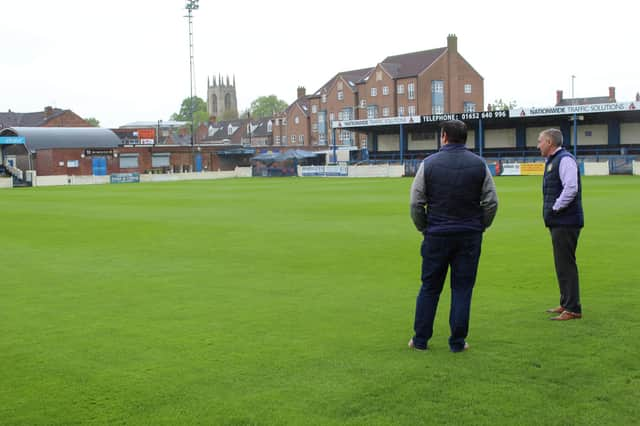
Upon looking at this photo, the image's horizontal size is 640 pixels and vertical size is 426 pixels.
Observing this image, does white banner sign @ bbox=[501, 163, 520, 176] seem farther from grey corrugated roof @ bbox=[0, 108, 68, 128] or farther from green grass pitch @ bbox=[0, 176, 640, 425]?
grey corrugated roof @ bbox=[0, 108, 68, 128]

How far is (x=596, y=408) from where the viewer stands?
4973 millimetres

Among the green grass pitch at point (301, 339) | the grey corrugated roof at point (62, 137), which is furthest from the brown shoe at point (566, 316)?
the grey corrugated roof at point (62, 137)

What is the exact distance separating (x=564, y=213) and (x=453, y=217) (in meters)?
2.09

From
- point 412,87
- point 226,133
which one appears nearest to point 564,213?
point 412,87

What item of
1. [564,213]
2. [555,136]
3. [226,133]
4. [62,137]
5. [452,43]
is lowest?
[564,213]

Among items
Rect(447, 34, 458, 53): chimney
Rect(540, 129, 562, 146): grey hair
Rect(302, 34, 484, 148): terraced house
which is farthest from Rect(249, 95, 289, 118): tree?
Rect(540, 129, 562, 146): grey hair

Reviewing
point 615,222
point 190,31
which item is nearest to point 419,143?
point 190,31

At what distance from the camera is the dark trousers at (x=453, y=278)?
637 centimetres

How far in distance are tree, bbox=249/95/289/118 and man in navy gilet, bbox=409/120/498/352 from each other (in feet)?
579

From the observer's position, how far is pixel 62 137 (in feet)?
257

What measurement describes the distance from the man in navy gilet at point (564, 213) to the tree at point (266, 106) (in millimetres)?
174969

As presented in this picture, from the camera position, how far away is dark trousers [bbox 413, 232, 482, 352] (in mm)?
6367

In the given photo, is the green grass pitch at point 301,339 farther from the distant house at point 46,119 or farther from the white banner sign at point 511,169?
the distant house at point 46,119

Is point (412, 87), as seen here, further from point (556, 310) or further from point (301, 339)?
point (301, 339)
